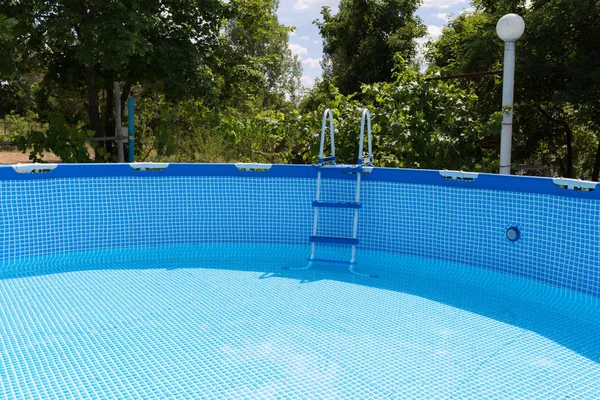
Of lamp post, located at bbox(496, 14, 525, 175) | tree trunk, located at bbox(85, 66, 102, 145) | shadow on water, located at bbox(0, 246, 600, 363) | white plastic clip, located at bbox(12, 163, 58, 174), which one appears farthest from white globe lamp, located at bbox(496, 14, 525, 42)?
tree trunk, located at bbox(85, 66, 102, 145)

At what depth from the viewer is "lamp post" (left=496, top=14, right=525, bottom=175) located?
5.58 m

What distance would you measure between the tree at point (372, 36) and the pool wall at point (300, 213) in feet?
42.3

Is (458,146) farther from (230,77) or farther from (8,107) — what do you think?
(8,107)

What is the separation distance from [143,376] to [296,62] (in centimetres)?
2970

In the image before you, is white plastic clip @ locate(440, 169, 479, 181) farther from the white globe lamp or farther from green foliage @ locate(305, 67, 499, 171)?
the white globe lamp

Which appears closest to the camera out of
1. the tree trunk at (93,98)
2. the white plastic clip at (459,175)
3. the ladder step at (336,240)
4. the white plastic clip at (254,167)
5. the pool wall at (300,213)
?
the pool wall at (300,213)

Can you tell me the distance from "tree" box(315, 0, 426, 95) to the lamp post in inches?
485

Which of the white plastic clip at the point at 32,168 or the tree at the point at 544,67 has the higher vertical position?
the tree at the point at 544,67

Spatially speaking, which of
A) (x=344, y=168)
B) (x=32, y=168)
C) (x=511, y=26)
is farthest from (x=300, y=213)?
(x=511, y=26)

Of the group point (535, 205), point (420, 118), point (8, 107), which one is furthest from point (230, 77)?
point (8, 107)

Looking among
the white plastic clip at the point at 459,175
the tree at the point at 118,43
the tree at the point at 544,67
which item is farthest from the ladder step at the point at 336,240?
the tree at the point at 118,43

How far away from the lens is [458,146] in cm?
642

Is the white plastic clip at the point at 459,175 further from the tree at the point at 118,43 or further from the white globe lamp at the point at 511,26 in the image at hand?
the tree at the point at 118,43

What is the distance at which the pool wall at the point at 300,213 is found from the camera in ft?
14.1
